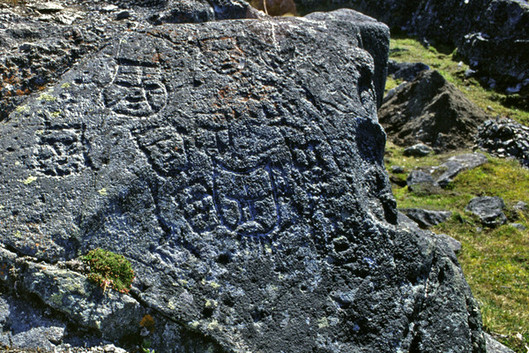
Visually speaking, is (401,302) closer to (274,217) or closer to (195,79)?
(274,217)

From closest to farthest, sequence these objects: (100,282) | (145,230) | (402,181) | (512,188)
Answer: (100,282), (145,230), (512,188), (402,181)

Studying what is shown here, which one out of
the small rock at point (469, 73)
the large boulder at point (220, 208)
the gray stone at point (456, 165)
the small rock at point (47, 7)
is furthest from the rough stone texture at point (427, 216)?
the small rock at point (469, 73)

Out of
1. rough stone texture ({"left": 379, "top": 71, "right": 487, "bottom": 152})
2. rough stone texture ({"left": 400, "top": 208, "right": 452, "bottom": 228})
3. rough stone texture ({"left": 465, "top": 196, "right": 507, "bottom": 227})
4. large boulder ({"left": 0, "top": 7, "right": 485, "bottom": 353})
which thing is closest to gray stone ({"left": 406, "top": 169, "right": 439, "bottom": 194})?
rough stone texture ({"left": 465, "top": 196, "right": 507, "bottom": 227})

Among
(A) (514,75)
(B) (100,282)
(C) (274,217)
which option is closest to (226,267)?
(C) (274,217)

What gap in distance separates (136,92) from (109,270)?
1.90m

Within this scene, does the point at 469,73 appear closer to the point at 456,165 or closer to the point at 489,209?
the point at 456,165

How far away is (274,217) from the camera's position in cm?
428

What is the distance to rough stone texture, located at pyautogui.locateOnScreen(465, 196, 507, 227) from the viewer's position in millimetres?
9776

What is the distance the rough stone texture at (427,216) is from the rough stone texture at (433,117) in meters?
4.95

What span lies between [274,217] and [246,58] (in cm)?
186

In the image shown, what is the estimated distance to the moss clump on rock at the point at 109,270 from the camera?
370 cm


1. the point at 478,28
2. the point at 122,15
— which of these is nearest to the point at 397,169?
the point at 122,15

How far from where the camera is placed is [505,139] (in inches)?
546

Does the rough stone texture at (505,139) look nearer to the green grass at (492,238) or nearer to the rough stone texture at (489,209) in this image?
the green grass at (492,238)
